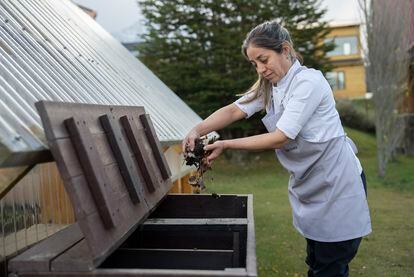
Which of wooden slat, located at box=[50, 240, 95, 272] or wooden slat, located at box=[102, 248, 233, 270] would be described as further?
wooden slat, located at box=[102, 248, 233, 270]

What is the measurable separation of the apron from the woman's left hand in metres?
0.45

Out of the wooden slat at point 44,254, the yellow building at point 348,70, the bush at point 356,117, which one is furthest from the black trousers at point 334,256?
the yellow building at point 348,70

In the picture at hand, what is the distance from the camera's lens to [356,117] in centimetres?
2639

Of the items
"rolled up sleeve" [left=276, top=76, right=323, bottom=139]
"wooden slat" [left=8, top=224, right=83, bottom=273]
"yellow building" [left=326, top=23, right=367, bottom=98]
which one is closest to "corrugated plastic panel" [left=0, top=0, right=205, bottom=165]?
"wooden slat" [left=8, top=224, right=83, bottom=273]

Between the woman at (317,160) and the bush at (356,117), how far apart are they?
23751mm

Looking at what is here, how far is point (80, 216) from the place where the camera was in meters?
2.10

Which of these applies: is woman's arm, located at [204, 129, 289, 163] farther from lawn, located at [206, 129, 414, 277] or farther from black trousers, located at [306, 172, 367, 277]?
lawn, located at [206, 129, 414, 277]

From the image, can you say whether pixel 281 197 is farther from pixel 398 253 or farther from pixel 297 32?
pixel 297 32

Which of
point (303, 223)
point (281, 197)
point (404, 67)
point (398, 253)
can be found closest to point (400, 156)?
point (404, 67)

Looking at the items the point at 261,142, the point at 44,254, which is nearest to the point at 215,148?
the point at 261,142

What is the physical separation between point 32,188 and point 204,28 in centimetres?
1566

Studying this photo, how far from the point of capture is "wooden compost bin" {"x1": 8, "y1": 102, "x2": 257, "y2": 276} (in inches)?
84.1

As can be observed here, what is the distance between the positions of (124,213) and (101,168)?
288mm

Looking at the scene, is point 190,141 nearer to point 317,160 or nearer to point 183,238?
point 183,238
